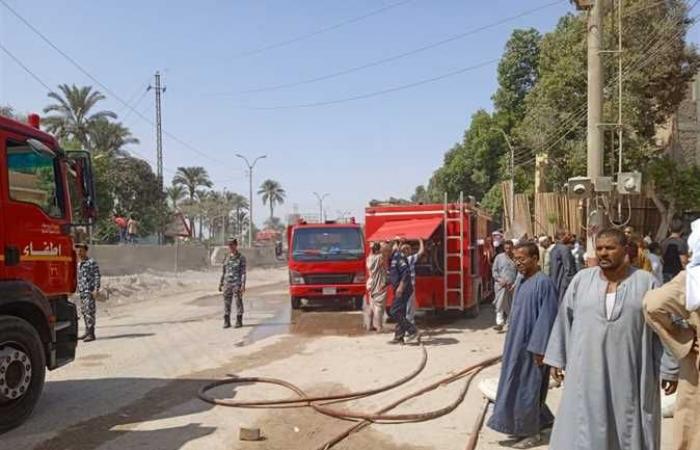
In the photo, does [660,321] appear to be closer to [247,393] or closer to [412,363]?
[247,393]

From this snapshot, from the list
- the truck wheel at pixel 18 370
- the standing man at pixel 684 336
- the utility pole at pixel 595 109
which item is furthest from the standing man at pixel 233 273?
the standing man at pixel 684 336

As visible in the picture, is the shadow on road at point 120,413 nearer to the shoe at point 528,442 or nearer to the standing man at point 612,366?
the shoe at point 528,442

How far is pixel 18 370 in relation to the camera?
249 inches

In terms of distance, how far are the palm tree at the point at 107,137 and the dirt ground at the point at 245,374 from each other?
30584mm

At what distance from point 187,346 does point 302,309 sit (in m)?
4.85

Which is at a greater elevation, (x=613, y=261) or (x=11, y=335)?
(x=613, y=261)

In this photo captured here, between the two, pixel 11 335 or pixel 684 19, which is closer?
pixel 11 335

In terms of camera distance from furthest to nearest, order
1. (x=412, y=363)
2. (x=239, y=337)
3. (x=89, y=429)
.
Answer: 1. (x=239, y=337)
2. (x=412, y=363)
3. (x=89, y=429)

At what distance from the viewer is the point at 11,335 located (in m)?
6.21

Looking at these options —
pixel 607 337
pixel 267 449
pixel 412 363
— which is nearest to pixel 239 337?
pixel 412 363

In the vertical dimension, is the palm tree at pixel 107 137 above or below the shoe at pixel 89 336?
above

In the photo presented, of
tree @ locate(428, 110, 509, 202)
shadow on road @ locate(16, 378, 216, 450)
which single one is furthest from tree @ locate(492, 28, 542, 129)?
shadow on road @ locate(16, 378, 216, 450)

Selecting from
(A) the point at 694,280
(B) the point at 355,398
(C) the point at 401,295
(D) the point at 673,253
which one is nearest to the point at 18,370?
(B) the point at 355,398

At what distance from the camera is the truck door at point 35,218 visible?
6.33m
